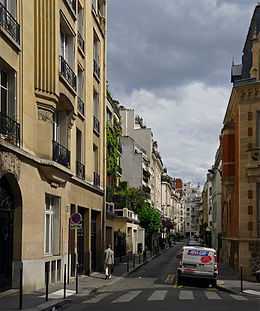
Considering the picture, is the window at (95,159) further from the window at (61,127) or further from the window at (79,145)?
the window at (61,127)

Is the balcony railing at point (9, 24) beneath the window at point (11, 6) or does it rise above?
beneath

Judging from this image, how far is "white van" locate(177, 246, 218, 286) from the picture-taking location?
22875mm

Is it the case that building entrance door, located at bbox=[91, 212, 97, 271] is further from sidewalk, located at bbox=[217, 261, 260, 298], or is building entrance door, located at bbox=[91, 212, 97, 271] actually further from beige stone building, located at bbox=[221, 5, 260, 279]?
beige stone building, located at bbox=[221, 5, 260, 279]

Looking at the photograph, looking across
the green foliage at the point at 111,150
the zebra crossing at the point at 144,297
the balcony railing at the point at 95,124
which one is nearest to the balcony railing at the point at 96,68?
the balcony railing at the point at 95,124

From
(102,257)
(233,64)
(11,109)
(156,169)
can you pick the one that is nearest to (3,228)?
(11,109)

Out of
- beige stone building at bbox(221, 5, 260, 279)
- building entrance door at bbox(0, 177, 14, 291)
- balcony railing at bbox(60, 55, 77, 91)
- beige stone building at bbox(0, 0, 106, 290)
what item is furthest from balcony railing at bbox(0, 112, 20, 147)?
beige stone building at bbox(221, 5, 260, 279)

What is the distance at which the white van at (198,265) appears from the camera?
22.9 m

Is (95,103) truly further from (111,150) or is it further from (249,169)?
(111,150)

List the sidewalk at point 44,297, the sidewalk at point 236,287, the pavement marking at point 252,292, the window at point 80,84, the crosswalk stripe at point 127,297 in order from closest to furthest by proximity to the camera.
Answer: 1. the sidewalk at point 44,297
2. the crosswalk stripe at point 127,297
3. the pavement marking at point 252,292
4. the sidewalk at point 236,287
5. the window at point 80,84

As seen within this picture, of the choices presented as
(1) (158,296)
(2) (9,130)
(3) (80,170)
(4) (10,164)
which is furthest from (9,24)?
(3) (80,170)

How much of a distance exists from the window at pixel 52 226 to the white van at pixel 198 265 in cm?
602

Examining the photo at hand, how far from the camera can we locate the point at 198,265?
75.7ft

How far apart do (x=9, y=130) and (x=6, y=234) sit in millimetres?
3315

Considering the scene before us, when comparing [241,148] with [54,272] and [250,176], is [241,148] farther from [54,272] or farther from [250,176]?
[54,272]
